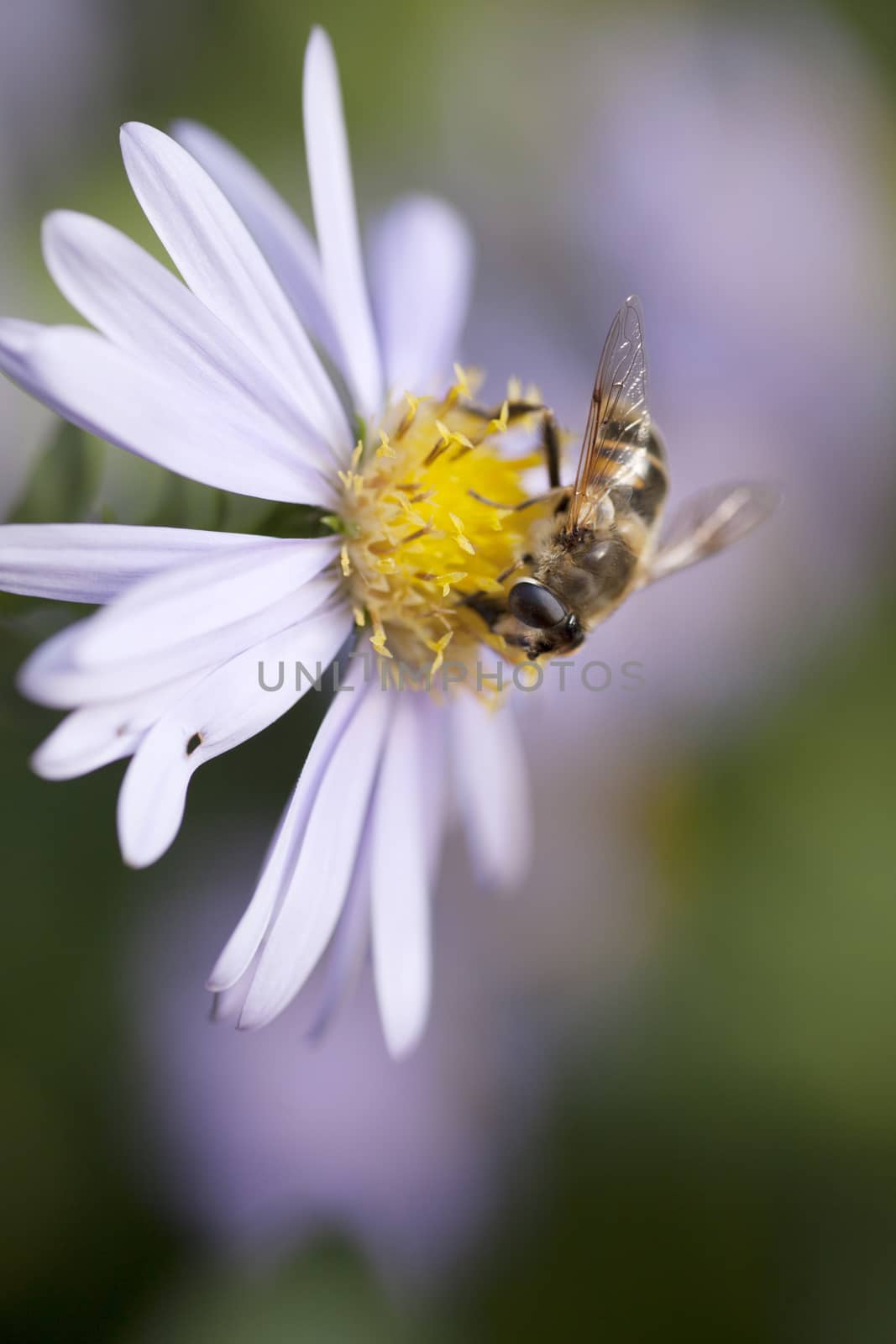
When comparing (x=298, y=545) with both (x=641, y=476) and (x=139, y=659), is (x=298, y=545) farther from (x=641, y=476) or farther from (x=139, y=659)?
(x=641, y=476)

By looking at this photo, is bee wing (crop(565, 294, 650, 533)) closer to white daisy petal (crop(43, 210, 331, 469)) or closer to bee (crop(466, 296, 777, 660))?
bee (crop(466, 296, 777, 660))

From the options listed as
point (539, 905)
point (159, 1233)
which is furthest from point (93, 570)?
point (539, 905)

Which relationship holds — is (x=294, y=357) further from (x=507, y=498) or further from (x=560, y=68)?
(x=560, y=68)

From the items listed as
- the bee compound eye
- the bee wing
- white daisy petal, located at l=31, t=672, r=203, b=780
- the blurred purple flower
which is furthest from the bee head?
the blurred purple flower

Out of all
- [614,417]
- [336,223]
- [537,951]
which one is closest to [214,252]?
[336,223]

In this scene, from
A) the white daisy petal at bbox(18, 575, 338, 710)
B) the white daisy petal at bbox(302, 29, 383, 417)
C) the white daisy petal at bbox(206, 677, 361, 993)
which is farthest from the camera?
the white daisy petal at bbox(302, 29, 383, 417)

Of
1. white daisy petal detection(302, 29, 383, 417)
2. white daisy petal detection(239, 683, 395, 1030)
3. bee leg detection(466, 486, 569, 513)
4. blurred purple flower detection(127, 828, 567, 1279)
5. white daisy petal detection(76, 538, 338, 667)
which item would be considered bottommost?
blurred purple flower detection(127, 828, 567, 1279)
